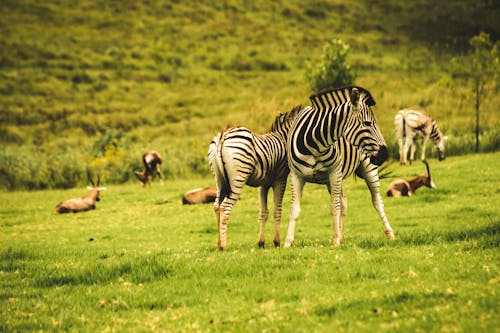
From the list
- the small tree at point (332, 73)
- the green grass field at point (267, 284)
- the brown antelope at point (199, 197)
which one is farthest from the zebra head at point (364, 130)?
the small tree at point (332, 73)

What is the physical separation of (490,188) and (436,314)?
1537cm

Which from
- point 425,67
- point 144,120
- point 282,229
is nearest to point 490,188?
point 282,229

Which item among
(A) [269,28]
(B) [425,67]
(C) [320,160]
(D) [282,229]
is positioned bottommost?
(D) [282,229]

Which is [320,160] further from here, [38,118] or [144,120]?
[38,118]

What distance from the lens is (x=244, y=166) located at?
12500 millimetres

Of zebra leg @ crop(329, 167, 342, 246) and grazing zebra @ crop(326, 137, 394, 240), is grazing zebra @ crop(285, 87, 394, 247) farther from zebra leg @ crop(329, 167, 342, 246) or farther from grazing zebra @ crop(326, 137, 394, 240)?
grazing zebra @ crop(326, 137, 394, 240)

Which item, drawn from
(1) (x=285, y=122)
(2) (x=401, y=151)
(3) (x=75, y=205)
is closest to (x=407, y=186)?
(2) (x=401, y=151)

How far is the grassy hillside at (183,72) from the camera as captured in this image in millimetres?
37647

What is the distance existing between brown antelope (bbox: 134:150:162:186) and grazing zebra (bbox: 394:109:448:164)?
1222 cm

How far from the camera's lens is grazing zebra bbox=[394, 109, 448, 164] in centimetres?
2880

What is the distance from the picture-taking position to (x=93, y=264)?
1170 cm

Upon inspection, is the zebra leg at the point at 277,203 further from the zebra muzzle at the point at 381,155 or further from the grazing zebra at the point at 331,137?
the zebra muzzle at the point at 381,155

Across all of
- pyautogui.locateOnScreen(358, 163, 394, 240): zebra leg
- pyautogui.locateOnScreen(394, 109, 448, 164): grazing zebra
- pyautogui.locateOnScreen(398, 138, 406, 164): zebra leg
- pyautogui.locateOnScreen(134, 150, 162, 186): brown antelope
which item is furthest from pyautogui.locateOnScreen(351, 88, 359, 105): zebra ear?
pyautogui.locateOnScreen(134, 150, 162, 186): brown antelope

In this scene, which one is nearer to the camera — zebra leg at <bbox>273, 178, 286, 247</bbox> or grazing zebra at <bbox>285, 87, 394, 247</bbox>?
grazing zebra at <bbox>285, 87, 394, 247</bbox>
